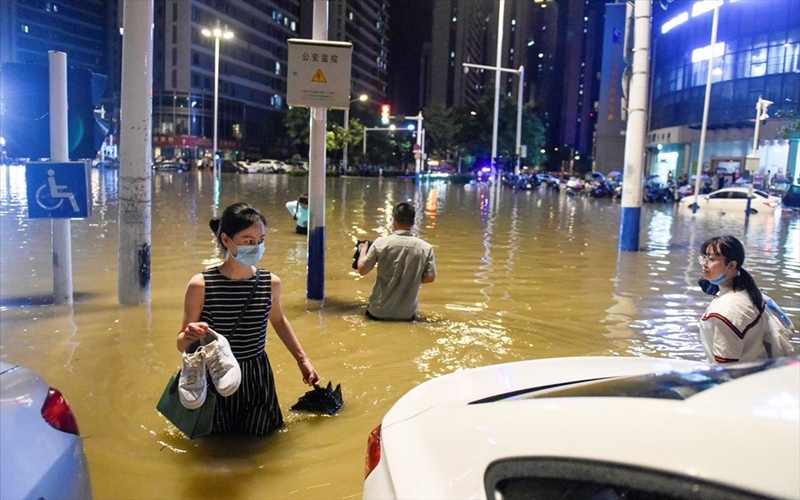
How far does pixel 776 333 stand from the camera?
3930 mm

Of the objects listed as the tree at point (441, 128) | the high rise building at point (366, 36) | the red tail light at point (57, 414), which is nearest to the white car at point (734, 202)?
the red tail light at point (57, 414)

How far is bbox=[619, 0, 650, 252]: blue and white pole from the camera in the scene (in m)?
14.0

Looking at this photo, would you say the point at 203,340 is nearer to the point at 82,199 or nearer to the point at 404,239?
the point at 404,239

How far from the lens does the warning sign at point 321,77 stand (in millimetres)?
7664

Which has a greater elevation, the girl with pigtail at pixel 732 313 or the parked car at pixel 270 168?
the girl with pigtail at pixel 732 313

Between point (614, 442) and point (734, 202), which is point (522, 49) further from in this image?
point (614, 442)

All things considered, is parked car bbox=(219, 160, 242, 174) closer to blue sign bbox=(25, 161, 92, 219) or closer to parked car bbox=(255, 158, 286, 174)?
parked car bbox=(255, 158, 286, 174)

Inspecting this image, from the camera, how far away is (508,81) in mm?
180250

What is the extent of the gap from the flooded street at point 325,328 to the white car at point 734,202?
1688cm

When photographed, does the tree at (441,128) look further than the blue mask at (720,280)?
Yes

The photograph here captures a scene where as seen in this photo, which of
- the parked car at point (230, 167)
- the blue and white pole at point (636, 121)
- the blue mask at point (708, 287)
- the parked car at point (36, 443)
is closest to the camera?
the parked car at point (36, 443)

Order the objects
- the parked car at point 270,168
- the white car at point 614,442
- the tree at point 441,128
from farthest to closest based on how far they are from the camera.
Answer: the parked car at point 270,168
the tree at point 441,128
the white car at point 614,442

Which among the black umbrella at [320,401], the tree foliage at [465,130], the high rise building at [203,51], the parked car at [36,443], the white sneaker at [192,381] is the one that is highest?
the high rise building at [203,51]

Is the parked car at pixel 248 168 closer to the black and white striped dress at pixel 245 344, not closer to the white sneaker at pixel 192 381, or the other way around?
the black and white striped dress at pixel 245 344
